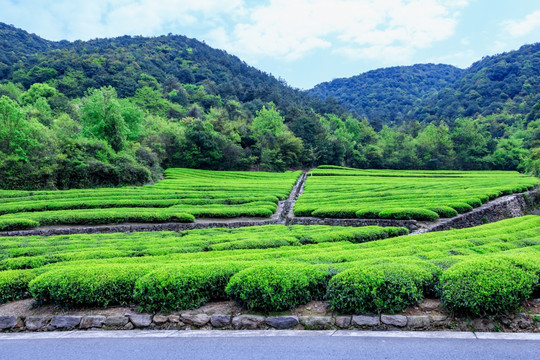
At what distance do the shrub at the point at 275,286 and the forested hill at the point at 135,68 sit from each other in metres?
96.8

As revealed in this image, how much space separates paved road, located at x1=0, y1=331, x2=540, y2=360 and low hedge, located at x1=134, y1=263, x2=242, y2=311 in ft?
2.20

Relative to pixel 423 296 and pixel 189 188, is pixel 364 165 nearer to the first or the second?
pixel 189 188

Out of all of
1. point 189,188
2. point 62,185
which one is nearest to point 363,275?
point 189,188

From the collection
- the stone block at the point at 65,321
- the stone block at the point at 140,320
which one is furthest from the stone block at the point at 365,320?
the stone block at the point at 65,321

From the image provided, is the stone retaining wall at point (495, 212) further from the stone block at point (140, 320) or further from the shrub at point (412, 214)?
the stone block at point (140, 320)

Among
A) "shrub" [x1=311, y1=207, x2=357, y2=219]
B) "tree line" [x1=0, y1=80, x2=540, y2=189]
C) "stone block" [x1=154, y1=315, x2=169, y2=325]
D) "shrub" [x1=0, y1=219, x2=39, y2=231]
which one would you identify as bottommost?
"shrub" [x1=311, y1=207, x2=357, y2=219]

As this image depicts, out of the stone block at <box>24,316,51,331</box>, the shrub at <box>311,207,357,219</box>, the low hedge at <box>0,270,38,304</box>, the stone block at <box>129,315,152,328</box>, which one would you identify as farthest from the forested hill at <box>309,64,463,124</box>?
the stone block at <box>24,316,51,331</box>

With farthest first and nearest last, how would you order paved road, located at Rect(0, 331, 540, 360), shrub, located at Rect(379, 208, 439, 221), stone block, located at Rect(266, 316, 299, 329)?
1. shrub, located at Rect(379, 208, 439, 221)
2. stone block, located at Rect(266, 316, 299, 329)
3. paved road, located at Rect(0, 331, 540, 360)

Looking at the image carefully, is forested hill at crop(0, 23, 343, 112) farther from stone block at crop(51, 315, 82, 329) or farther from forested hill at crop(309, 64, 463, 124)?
stone block at crop(51, 315, 82, 329)

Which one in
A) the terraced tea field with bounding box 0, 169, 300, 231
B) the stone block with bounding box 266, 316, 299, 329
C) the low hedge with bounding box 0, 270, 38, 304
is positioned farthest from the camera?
the terraced tea field with bounding box 0, 169, 300, 231

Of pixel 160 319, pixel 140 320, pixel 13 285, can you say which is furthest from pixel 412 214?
pixel 13 285

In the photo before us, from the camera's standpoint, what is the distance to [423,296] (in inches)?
261

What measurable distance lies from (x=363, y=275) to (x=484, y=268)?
7.72 feet

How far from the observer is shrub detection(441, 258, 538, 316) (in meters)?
5.64
